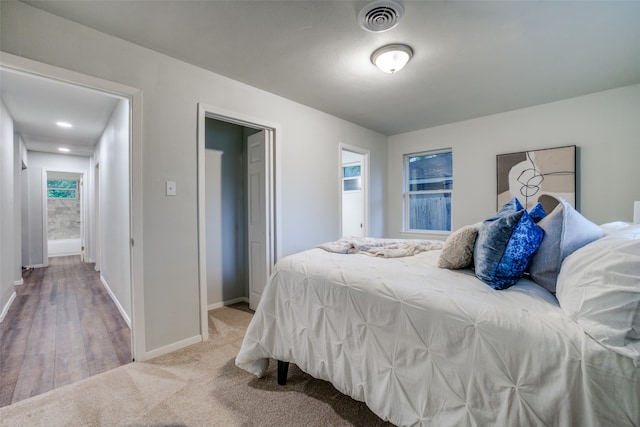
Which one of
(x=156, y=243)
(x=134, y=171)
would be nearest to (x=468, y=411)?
(x=156, y=243)

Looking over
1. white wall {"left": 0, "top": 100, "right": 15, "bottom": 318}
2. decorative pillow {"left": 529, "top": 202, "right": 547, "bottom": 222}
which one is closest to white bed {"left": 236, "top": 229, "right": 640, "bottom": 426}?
decorative pillow {"left": 529, "top": 202, "right": 547, "bottom": 222}

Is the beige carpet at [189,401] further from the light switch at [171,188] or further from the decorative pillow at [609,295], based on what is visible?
the light switch at [171,188]

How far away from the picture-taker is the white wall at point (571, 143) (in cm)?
279

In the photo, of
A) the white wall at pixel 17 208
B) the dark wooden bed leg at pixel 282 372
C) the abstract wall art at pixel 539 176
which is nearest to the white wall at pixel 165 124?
the dark wooden bed leg at pixel 282 372

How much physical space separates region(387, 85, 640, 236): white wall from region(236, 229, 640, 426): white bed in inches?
104

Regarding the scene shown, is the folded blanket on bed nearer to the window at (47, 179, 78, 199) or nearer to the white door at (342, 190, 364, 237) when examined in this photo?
the white door at (342, 190, 364, 237)

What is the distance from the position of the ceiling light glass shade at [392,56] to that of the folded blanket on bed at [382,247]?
1461mm

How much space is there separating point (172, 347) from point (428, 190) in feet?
13.1

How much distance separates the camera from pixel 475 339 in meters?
0.99

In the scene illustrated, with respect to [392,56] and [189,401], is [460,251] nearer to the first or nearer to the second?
[392,56]

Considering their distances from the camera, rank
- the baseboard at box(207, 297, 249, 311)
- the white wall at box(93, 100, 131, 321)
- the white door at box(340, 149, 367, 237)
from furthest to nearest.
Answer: the white door at box(340, 149, 367, 237) < the baseboard at box(207, 297, 249, 311) < the white wall at box(93, 100, 131, 321)

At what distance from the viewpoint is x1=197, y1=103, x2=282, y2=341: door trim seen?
7.81 ft

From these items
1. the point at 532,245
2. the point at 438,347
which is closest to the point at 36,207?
the point at 438,347

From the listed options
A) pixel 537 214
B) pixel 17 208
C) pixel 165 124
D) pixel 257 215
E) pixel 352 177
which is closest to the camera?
pixel 537 214
